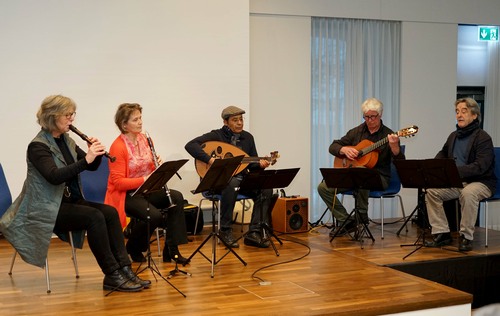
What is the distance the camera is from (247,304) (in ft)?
14.1

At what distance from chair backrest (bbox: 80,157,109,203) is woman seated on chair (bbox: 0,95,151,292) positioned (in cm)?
113

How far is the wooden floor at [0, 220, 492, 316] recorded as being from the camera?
4.25 metres

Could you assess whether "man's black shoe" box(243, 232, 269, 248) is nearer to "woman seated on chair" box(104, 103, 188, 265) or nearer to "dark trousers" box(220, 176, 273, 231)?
"dark trousers" box(220, 176, 273, 231)

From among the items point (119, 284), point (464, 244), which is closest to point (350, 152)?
point (464, 244)

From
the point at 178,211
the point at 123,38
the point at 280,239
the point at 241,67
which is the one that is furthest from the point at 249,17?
the point at 178,211

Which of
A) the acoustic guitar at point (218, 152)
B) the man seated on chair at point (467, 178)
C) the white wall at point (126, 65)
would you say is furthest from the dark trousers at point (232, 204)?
the man seated on chair at point (467, 178)

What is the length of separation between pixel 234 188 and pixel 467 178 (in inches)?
82.4

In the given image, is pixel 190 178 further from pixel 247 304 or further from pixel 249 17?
pixel 247 304

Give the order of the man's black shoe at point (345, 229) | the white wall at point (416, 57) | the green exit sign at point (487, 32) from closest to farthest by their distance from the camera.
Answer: the man's black shoe at point (345, 229) → the white wall at point (416, 57) → the green exit sign at point (487, 32)

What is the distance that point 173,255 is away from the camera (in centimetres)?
529

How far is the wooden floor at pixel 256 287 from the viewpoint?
13.9 feet

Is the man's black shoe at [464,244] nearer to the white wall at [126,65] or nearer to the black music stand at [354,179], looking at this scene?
the black music stand at [354,179]

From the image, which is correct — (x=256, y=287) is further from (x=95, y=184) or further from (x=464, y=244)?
(x=464, y=244)

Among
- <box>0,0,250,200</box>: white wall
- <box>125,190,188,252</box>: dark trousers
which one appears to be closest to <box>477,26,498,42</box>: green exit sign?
<box>0,0,250,200</box>: white wall
